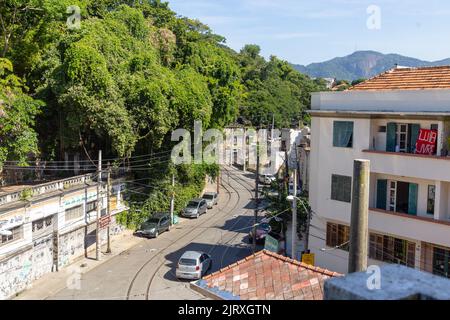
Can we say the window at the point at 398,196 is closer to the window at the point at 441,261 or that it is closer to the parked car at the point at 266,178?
the window at the point at 441,261

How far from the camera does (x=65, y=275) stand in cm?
2317

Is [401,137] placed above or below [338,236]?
above

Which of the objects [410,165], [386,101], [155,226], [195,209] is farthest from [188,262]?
[195,209]

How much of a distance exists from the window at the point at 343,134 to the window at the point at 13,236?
13.6 metres

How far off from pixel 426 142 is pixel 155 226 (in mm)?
18056

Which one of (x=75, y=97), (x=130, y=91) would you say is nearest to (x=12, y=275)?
(x=75, y=97)

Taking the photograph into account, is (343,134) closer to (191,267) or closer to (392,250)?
(392,250)

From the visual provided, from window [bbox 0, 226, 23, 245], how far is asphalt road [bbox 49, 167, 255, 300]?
291 cm

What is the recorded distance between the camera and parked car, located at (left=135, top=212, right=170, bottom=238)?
30.6 meters

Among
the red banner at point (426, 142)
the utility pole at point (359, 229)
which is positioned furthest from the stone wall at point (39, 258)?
the red banner at point (426, 142)

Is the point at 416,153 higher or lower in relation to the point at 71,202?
higher
